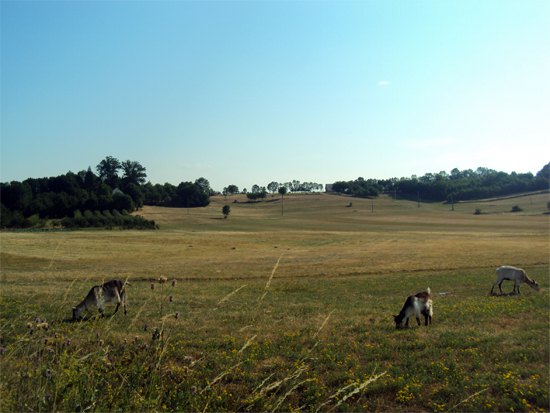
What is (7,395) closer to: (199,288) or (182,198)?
(199,288)

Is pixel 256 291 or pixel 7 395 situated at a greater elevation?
pixel 7 395

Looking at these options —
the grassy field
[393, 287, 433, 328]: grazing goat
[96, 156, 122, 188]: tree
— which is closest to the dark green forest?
[96, 156, 122, 188]: tree

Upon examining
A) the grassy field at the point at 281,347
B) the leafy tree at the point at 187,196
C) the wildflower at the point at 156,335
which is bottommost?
the grassy field at the point at 281,347

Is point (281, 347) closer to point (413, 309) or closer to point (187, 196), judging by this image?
point (413, 309)

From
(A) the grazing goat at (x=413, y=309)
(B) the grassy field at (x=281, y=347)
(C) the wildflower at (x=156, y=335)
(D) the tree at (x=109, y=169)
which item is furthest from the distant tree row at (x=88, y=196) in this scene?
(C) the wildflower at (x=156, y=335)

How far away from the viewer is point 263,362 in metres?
9.95

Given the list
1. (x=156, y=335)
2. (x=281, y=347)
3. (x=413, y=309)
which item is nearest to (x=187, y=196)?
(x=413, y=309)

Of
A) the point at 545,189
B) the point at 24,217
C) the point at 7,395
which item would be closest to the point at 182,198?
the point at 24,217

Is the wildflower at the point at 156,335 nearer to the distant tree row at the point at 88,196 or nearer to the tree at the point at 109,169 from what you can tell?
the distant tree row at the point at 88,196

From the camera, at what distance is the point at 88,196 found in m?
115

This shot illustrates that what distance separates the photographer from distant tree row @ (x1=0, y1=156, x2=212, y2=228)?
10044 cm

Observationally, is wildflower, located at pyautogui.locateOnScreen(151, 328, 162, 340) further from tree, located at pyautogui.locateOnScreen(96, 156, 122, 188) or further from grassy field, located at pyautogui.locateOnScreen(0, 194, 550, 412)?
A: tree, located at pyautogui.locateOnScreen(96, 156, 122, 188)

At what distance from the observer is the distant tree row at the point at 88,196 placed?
100438 millimetres

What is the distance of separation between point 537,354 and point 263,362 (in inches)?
260
